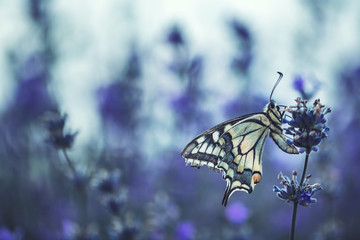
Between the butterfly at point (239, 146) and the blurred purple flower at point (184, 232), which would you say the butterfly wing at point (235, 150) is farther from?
the blurred purple flower at point (184, 232)

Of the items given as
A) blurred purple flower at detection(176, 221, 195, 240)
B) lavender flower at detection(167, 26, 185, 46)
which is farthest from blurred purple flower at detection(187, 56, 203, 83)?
blurred purple flower at detection(176, 221, 195, 240)

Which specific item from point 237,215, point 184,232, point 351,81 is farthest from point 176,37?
point 184,232

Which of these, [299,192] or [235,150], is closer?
[299,192]

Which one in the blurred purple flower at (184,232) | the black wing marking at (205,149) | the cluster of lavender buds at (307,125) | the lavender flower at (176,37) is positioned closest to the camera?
the cluster of lavender buds at (307,125)

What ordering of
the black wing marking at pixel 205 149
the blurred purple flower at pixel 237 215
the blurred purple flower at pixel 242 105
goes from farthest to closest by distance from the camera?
the blurred purple flower at pixel 242 105
the blurred purple flower at pixel 237 215
the black wing marking at pixel 205 149

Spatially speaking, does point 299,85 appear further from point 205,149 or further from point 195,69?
point 195,69

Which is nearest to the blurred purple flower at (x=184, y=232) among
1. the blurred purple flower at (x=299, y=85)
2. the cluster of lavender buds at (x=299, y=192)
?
the blurred purple flower at (x=299, y=85)

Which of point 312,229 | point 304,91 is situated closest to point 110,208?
point 304,91
